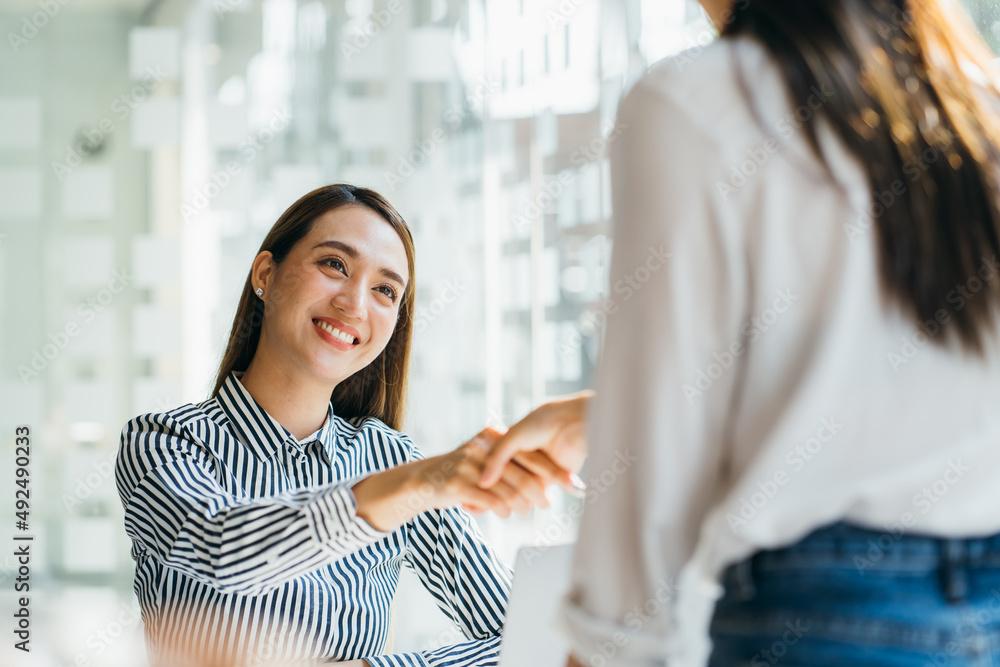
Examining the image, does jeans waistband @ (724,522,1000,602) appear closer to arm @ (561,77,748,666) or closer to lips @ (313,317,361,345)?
arm @ (561,77,748,666)

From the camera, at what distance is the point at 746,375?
60 centimetres

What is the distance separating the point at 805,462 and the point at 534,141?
2474 millimetres

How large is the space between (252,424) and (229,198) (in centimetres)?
160

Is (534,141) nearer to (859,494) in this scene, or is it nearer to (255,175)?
(255,175)

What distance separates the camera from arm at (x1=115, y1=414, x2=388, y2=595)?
1.08 m

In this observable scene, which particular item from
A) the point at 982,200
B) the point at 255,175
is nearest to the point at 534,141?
the point at 255,175

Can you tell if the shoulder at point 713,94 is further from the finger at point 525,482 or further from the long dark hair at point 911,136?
the finger at point 525,482

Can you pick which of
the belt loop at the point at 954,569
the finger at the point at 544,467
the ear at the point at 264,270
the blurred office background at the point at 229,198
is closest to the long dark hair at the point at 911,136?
the belt loop at the point at 954,569

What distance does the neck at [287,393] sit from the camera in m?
1.59

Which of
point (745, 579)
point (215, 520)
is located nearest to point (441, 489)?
point (215, 520)

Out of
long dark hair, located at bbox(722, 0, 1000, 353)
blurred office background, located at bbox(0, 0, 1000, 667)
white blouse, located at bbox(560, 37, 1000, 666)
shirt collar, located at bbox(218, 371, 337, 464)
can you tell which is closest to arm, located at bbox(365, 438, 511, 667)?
shirt collar, located at bbox(218, 371, 337, 464)

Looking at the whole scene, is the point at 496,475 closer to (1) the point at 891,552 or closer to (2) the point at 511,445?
(2) the point at 511,445

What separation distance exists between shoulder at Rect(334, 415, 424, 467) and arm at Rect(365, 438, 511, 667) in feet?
0.49

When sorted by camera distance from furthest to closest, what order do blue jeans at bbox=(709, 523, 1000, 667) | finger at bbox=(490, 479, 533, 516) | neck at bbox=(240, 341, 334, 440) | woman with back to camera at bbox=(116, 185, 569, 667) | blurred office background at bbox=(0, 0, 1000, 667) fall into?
1. blurred office background at bbox=(0, 0, 1000, 667)
2. neck at bbox=(240, 341, 334, 440)
3. woman with back to camera at bbox=(116, 185, 569, 667)
4. finger at bbox=(490, 479, 533, 516)
5. blue jeans at bbox=(709, 523, 1000, 667)
